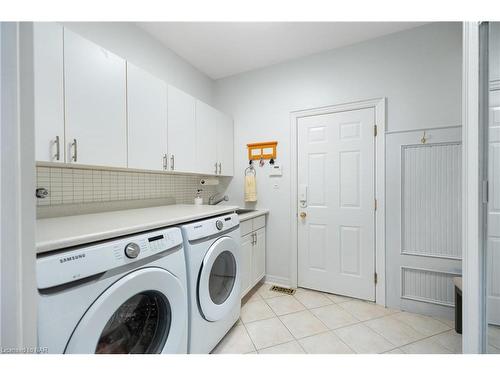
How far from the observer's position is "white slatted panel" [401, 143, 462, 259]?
5.79ft

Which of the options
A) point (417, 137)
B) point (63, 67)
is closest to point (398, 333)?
point (417, 137)

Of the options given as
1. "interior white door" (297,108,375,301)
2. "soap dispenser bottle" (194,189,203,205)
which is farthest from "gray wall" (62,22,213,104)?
"interior white door" (297,108,375,301)

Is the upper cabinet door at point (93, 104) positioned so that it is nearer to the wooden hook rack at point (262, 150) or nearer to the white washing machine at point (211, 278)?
the white washing machine at point (211, 278)

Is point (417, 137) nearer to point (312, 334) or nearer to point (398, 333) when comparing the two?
point (398, 333)

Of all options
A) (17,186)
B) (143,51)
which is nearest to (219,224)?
(17,186)

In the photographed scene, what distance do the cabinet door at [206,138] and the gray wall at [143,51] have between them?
0.43m

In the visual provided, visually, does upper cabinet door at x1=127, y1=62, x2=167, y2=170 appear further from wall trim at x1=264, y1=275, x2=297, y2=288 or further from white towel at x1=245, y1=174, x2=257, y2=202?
wall trim at x1=264, y1=275, x2=297, y2=288

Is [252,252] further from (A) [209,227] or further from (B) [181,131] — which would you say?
Answer: (B) [181,131]

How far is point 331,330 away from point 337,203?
113cm

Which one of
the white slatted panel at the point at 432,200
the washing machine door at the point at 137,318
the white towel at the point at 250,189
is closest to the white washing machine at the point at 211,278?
the washing machine door at the point at 137,318

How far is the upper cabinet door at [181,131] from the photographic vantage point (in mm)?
1778

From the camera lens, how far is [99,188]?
5.20 ft

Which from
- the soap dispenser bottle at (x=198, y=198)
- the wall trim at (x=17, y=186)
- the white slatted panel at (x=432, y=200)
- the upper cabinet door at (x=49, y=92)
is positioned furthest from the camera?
the soap dispenser bottle at (x=198, y=198)

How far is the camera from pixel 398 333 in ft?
5.38
